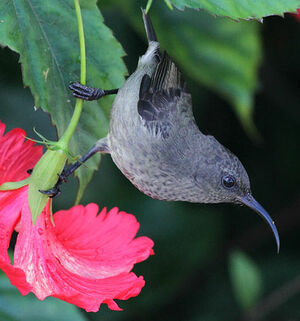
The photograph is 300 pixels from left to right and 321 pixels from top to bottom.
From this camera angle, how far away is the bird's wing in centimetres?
120

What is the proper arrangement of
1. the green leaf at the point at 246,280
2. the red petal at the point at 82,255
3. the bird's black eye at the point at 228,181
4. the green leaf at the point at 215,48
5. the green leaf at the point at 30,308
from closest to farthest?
the red petal at the point at 82,255
the bird's black eye at the point at 228,181
the green leaf at the point at 30,308
the green leaf at the point at 215,48
the green leaf at the point at 246,280

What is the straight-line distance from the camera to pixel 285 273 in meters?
2.08

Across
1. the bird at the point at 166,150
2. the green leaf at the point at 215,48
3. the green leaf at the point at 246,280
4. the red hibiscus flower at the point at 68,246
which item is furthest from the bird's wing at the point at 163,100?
the green leaf at the point at 246,280

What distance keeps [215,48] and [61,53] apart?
566 mm

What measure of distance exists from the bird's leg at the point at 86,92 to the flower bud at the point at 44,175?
0.10m

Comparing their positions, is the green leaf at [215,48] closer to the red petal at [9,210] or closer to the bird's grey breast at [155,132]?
the bird's grey breast at [155,132]

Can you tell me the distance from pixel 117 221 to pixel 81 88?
232 millimetres

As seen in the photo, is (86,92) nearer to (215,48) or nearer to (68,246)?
(68,246)

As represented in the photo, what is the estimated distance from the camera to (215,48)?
1547mm

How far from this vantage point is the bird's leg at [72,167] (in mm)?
988

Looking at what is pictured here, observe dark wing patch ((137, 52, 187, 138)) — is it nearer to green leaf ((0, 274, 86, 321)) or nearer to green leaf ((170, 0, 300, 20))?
green leaf ((170, 0, 300, 20))

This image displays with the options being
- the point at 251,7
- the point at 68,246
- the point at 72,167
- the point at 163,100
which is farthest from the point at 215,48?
the point at 68,246

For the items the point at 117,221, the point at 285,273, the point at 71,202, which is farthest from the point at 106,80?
the point at 285,273

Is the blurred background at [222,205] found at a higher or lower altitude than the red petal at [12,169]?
lower
